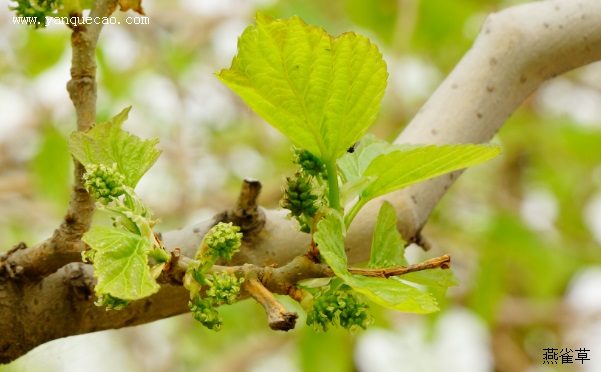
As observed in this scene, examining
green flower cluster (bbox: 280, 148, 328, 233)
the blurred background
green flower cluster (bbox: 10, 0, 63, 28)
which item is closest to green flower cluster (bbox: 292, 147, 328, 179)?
green flower cluster (bbox: 280, 148, 328, 233)

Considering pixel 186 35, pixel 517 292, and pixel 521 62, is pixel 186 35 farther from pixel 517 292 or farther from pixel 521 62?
pixel 521 62

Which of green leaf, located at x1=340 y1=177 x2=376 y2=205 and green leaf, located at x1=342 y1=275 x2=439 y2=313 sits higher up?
green leaf, located at x1=340 y1=177 x2=376 y2=205

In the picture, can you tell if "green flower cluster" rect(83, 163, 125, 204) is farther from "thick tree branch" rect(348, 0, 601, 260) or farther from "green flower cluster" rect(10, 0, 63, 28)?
"thick tree branch" rect(348, 0, 601, 260)

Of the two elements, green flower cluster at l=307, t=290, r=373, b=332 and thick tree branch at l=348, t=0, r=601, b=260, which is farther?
thick tree branch at l=348, t=0, r=601, b=260

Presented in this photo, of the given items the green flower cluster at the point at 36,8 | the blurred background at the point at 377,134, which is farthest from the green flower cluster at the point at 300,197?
the blurred background at the point at 377,134

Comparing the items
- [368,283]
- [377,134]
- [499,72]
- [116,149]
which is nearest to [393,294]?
[368,283]

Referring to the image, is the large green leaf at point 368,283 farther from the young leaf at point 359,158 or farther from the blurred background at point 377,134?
the blurred background at point 377,134
